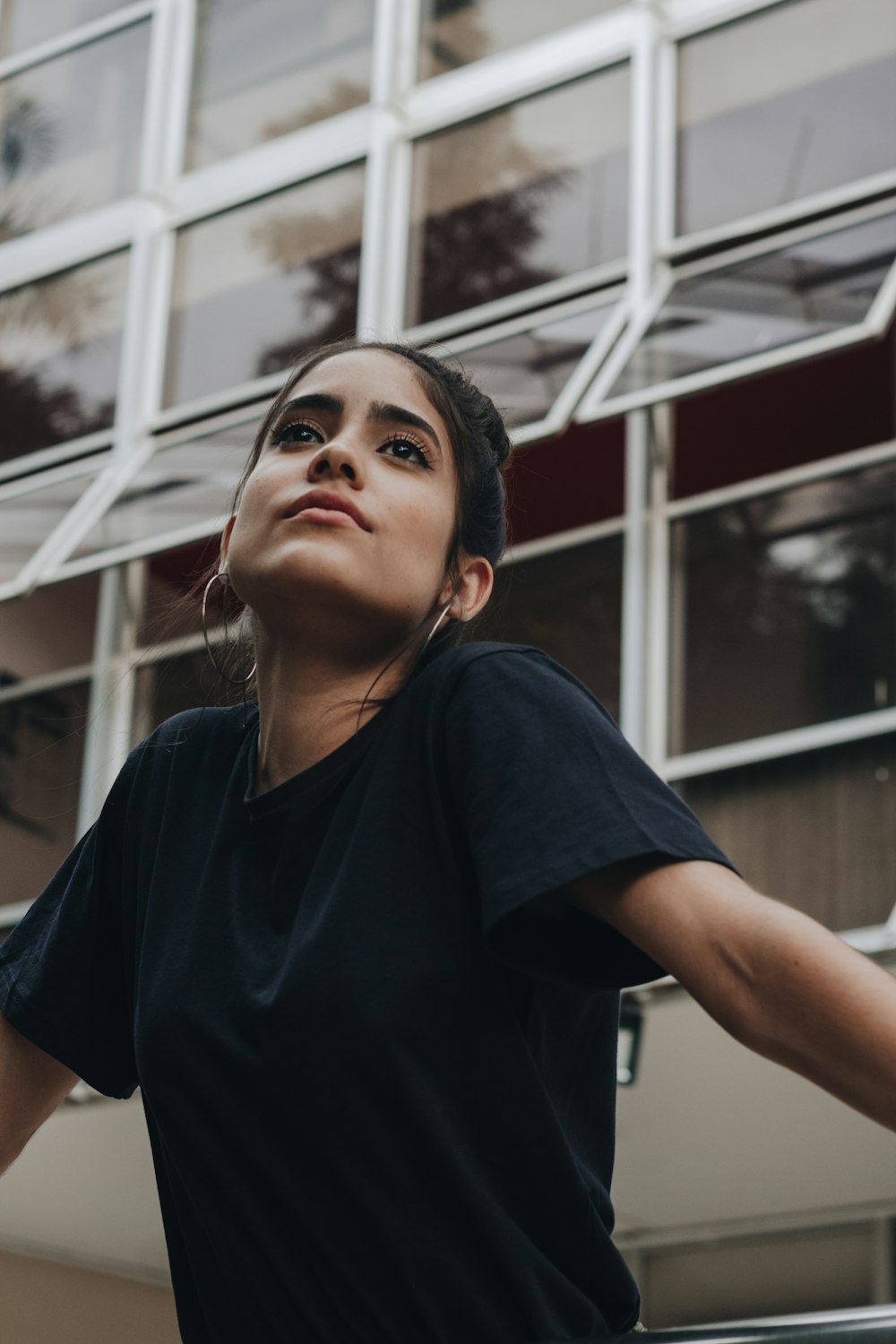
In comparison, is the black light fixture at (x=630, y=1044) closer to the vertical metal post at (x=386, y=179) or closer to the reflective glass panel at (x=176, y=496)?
the reflective glass panel at (x=176, y=496)

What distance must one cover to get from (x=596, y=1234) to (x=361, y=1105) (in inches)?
8.8

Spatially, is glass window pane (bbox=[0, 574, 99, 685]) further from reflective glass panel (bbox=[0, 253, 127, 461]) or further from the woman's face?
the woman's face

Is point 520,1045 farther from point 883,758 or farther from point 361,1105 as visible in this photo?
point 883,758

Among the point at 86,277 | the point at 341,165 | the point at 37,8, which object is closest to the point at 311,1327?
the point at 341,165

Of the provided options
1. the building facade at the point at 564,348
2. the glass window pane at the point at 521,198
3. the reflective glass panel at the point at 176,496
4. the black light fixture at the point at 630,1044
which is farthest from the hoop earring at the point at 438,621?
the glass window pane at the point at 521,198

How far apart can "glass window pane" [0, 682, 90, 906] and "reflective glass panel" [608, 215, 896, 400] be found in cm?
Result: 402

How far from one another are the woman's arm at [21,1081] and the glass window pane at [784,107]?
8340 mm

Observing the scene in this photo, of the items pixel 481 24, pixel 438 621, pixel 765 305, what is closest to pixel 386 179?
pixel 481 24

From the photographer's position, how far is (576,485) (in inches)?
367

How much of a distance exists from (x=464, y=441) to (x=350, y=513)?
290 millimetres

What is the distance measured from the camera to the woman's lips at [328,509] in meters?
1.82

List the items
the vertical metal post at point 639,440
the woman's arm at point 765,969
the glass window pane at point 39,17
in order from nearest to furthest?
the woman's arm at point 765,969, the vertical metal post at point 639,440, the glass window pane at point 39,17

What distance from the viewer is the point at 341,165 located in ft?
37.0

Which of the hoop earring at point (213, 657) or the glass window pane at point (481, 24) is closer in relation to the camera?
the hoop earring at point (213, 657)
